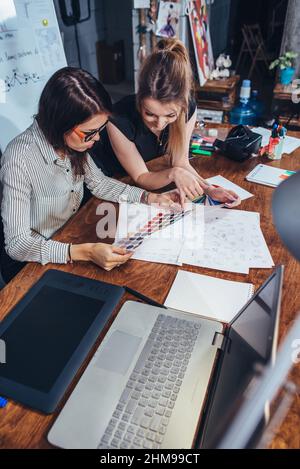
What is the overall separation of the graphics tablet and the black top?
2.39ft

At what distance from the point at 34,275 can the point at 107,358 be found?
0.34 m

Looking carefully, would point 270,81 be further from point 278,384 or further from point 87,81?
point 278,384

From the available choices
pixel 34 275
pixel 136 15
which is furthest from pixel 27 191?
pixel 136 15

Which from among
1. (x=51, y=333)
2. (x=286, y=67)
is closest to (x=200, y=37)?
(x=286, y=67)

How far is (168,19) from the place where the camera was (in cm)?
240

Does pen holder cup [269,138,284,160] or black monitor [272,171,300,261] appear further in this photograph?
pen holder cup [269,138,284,160]

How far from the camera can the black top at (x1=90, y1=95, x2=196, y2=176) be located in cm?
141

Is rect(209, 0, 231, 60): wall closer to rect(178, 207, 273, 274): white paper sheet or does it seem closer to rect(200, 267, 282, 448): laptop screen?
rect(178, 207, 273, 274): white paper sheet

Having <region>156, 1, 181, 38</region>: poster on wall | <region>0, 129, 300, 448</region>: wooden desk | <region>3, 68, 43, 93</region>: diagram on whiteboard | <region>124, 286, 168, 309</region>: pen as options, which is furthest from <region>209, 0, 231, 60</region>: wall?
<region>124, 286, 168, 309</region>: pen

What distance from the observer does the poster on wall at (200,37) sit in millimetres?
2619

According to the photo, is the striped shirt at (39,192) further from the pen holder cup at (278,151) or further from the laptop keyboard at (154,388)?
the pen holder cup at (278,151)

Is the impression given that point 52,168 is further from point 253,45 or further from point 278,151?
point 253,45

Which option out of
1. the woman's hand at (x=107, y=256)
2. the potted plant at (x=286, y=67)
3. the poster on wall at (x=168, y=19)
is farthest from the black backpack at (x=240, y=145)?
the potted plant at (x=286, y=67)

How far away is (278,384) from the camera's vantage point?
344mm
